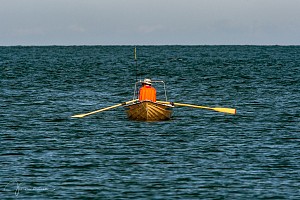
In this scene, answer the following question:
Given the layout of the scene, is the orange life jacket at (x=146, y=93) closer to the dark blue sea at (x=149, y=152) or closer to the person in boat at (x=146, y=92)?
the person in boat at (x=146, y=92)

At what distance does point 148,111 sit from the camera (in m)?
45.5

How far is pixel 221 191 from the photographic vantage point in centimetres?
2748

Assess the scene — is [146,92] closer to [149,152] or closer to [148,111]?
[148,111]

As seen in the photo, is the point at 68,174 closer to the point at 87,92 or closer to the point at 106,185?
the point at 106,185

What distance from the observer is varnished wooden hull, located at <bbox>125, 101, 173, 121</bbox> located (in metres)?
45.0

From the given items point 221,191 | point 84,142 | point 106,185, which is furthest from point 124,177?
point 84,142

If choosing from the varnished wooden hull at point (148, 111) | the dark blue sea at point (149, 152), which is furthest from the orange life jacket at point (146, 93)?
the dark blue sea at point (149, 152)

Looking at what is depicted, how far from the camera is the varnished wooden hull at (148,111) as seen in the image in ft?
148

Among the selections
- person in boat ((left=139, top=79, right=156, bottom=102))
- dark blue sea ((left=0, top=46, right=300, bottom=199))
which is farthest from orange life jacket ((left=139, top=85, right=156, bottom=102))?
dark blue sea ((left=0, top=46, right=300, bottom=199))

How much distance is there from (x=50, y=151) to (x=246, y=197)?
11617 mm

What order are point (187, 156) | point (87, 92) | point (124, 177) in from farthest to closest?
1. point (87, 92)
2. point (187, 156)
3. point (124, 177)

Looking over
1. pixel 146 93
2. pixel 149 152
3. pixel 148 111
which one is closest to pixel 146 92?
pixel 146 93

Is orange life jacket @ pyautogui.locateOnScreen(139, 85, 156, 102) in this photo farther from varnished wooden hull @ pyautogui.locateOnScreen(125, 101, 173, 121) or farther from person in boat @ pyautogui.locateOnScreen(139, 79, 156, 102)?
varnished wooden hull @ pyautogui.locateOnScreen(125, 101, 173, 121)

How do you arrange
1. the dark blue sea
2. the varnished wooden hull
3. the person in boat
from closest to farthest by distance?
1. the dark blue sea
2. the person in boat
3. the varnished wooden hull
